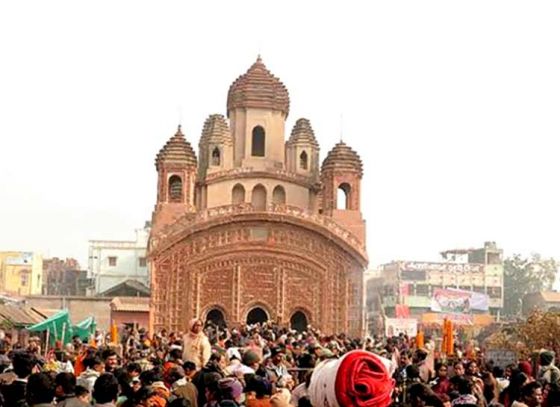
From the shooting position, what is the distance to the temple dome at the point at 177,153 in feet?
139

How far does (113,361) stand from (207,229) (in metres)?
28.6

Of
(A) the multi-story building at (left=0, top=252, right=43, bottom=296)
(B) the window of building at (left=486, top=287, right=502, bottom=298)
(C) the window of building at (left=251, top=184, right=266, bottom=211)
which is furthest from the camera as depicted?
(B) the window of building at (left=486, top=287, right=502, bottom=298)

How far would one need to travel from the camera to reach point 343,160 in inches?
1693

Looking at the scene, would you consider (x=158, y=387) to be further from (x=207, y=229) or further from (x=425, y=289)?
(x=425, y=289)

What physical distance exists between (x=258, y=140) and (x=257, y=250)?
6765mm

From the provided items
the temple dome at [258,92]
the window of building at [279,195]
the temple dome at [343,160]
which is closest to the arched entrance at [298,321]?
the window of building at [279,195]

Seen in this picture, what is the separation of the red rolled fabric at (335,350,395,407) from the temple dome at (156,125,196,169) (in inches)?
1480

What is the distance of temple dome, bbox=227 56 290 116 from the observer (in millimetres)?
45156

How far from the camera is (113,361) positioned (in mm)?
11375

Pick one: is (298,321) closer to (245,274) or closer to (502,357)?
(245,274)

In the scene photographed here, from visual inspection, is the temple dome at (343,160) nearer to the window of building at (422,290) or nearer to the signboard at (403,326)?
the signboard at (403,326)

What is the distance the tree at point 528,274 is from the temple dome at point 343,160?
43.3m

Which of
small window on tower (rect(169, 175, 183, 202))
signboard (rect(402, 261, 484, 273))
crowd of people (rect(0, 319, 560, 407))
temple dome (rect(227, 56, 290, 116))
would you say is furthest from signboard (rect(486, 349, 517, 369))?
signboard (rect(402, 261, 484, 273))

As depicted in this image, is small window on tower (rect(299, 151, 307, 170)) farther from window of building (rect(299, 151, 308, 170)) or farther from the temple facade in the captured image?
the temple facade
